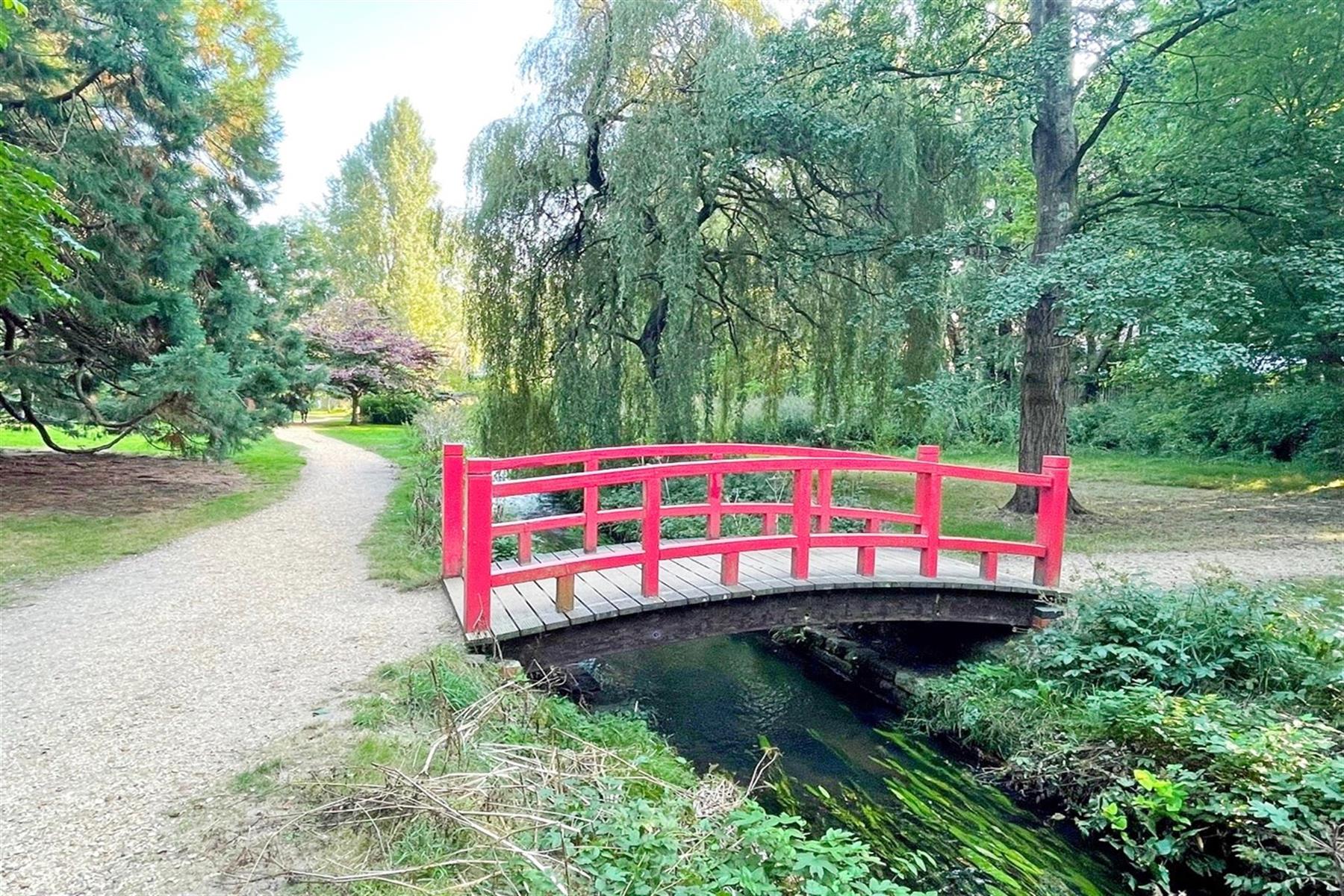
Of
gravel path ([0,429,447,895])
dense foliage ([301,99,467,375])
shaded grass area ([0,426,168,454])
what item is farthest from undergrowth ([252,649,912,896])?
dense foliage ([301,99,467,375])

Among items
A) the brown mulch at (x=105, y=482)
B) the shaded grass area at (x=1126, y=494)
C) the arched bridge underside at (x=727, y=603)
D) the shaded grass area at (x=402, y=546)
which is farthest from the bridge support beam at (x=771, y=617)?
the brown mulch at (x=105, y=482)

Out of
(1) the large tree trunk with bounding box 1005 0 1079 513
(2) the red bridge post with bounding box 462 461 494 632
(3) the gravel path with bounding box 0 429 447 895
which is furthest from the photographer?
(1) the large tree trunk with bounding box 1005 0 1079 513

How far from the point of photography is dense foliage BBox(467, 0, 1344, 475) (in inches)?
293

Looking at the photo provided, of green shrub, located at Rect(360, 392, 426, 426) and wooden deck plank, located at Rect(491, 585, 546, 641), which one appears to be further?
green shrub, located at Rect(360, 392, 426, 426)

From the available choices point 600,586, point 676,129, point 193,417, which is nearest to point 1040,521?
point 600,586

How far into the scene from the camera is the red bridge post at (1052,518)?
486 cm

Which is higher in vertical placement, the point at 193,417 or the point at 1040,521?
the point at 193,417

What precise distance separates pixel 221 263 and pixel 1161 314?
11.2m

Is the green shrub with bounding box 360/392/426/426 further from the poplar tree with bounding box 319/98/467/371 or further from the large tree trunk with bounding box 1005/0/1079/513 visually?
the large tree trunk with bounding box 1005/0/1079/513

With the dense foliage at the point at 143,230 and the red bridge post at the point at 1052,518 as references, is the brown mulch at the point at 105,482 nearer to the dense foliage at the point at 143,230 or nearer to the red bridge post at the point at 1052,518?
the dense foliage at the point at 143,230

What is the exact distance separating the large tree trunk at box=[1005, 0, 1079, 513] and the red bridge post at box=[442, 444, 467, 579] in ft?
22.4

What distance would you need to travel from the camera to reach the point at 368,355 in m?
20.8

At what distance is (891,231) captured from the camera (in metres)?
8.07

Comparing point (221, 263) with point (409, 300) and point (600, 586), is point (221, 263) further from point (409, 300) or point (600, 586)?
point (409, 300)
